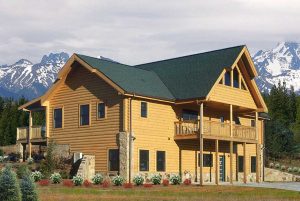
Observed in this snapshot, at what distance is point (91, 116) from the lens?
3931 centimetres

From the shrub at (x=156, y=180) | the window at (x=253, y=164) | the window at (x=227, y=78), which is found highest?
the window at (x=227, y=78)

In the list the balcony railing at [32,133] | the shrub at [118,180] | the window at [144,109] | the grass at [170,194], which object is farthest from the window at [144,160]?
the balcony railing at [32,133]

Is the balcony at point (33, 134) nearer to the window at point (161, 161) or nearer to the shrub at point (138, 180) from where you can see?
the window at point (161, 161)

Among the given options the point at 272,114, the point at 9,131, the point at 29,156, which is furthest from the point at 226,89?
the point at 272,114

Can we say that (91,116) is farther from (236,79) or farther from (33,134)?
(236,79)

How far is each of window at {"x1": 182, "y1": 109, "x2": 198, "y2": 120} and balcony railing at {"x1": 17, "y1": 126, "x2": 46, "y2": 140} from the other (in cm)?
1023

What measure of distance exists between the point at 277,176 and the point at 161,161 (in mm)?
16337

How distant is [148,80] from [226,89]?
5.51 metres

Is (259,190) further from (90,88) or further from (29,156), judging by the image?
(29,156)

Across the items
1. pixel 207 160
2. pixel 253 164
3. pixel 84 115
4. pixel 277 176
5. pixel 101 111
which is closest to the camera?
pixel 101 111

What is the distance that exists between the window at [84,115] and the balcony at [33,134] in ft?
13.8

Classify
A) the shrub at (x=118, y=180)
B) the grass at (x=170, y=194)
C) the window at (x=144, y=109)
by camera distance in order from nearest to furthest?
the grass at (x=170, y=194)
the shrub at (x=118, y=180)
the window at (x=144, y=109)

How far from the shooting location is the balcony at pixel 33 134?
1704 inches

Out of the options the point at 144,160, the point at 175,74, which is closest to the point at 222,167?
the point at 175,74
